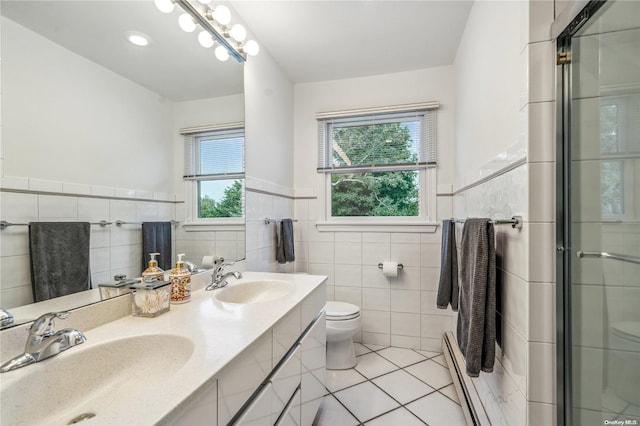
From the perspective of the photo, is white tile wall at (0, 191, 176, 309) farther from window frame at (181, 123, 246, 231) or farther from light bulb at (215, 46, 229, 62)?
light bulb at (215, 46, 229, 62)

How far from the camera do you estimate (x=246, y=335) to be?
0.82 meters

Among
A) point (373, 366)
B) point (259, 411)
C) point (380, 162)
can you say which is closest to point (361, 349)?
point (373, 366)

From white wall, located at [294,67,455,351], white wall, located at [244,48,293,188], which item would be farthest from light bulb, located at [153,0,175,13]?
white wall, located at [294,67,455,351]

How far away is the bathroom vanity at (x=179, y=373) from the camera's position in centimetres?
57

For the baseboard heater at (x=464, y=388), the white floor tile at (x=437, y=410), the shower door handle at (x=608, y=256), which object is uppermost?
the shower door handle at (x=608, y=256)

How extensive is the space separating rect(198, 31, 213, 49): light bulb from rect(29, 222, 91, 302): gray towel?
1.09 metres

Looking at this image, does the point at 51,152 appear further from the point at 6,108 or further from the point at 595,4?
the point at 595,4

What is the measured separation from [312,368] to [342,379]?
2.46 ft

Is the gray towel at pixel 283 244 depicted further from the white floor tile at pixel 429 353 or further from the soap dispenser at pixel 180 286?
the white floor tile at pixel 429 353

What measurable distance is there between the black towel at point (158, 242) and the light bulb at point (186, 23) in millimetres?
936

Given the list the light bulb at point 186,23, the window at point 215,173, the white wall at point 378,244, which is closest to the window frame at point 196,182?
the window at point 215,173

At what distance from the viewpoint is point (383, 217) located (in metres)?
2.52

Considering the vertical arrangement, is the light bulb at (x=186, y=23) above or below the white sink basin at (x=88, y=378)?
above

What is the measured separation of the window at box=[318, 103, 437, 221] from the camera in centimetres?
241
